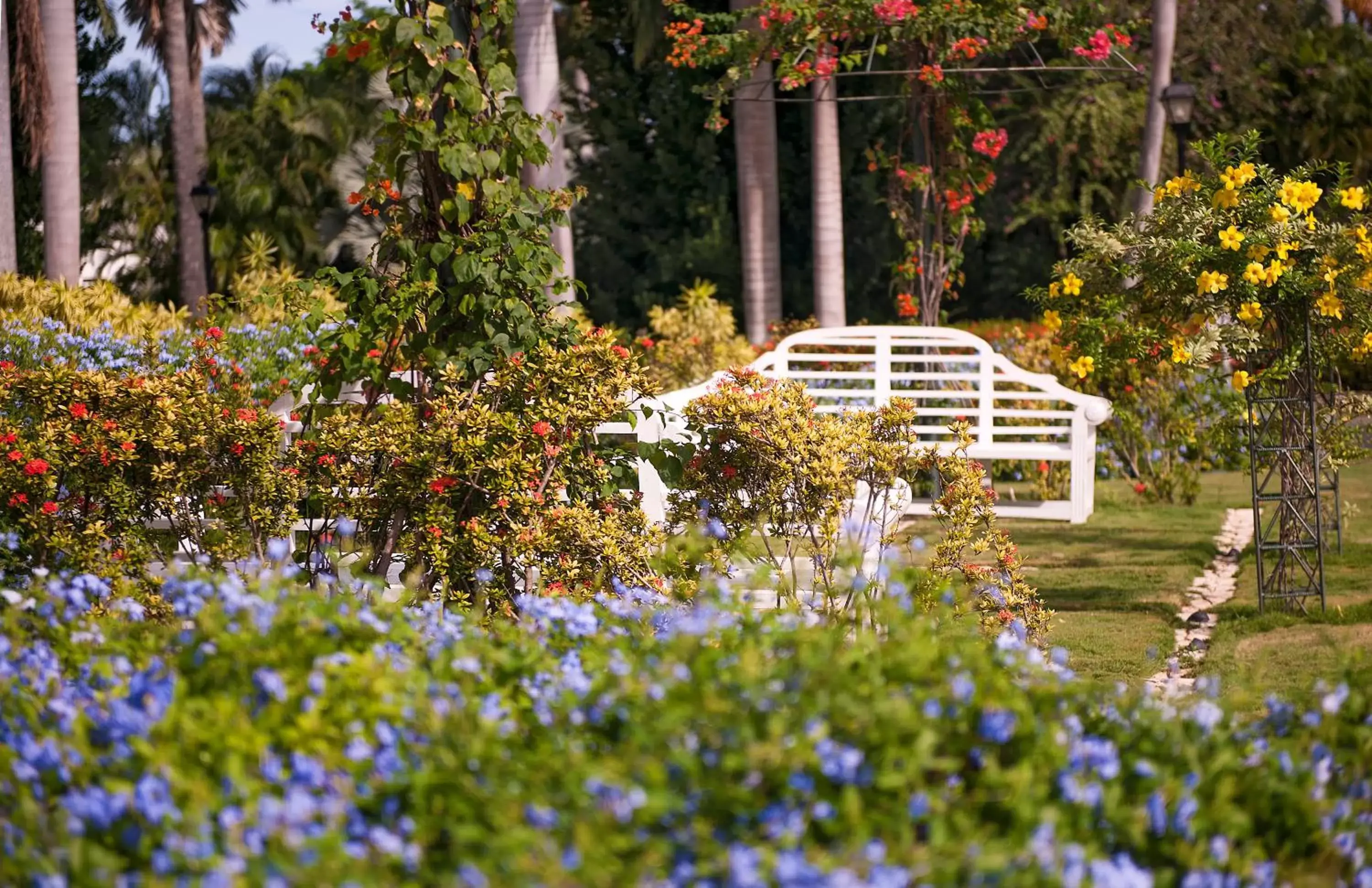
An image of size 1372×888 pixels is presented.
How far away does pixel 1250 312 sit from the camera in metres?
6.11

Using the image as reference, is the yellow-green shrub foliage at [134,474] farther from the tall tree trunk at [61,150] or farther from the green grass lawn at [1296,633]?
the tall tree trunk at [61,150]

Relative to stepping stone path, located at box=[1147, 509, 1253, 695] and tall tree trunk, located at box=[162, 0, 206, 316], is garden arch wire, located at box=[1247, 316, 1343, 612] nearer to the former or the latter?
stepping stone path, located at box=[1147, 509, 1253, 695]

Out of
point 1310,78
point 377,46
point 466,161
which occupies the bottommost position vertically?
point 466,161

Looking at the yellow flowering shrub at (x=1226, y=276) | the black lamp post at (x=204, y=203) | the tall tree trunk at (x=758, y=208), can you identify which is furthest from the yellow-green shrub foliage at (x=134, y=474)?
the black lamp post at (x=204, y=203)

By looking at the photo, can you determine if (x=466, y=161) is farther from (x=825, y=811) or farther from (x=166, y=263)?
(x=166, y=263)

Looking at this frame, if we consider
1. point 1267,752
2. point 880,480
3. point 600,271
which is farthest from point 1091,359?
point 600,271

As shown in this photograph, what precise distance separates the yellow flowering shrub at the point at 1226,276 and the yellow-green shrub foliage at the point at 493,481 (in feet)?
7.87

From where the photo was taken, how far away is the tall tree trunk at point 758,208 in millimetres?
14328

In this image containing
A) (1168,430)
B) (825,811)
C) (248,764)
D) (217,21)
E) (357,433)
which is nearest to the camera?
(825,811)

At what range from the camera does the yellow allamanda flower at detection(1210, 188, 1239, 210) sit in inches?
240

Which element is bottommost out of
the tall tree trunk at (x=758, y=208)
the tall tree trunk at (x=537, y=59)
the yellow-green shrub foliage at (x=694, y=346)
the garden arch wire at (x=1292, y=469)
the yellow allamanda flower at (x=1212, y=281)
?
the garden arch wire at (x=1292, y=469)

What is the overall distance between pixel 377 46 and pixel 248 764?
3372 mm

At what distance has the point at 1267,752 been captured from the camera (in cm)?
272

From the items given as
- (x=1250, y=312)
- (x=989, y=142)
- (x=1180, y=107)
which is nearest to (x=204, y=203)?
(x=989, y=142)
